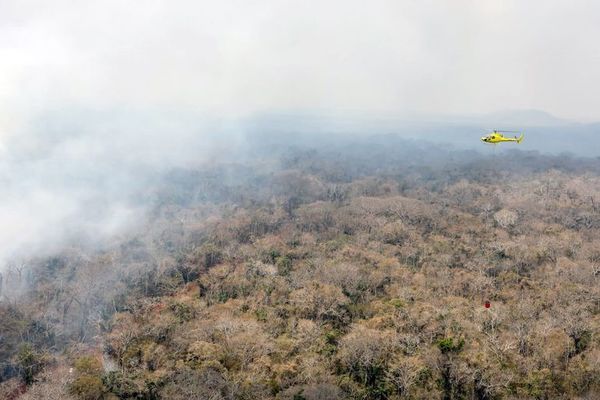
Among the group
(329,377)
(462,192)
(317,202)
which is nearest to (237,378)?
(329,377)

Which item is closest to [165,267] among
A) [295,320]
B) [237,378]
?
[295,320]

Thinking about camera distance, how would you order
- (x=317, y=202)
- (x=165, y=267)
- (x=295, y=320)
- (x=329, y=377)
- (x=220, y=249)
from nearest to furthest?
(x=329, y=377) → (x=295, y=320) → (x=165, y=267) → (x=220, y=249) → (x=317, y=202)

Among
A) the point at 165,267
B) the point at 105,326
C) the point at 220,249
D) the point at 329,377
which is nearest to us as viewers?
the point at 329,377

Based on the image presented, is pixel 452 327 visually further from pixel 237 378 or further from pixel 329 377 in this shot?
pixel 237 378

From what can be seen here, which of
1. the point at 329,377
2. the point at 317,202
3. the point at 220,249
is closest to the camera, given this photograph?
the point at 329,377

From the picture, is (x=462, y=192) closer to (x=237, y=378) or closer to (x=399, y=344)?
(x=399, y=344)

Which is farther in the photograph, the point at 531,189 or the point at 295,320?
the point at 531,189
